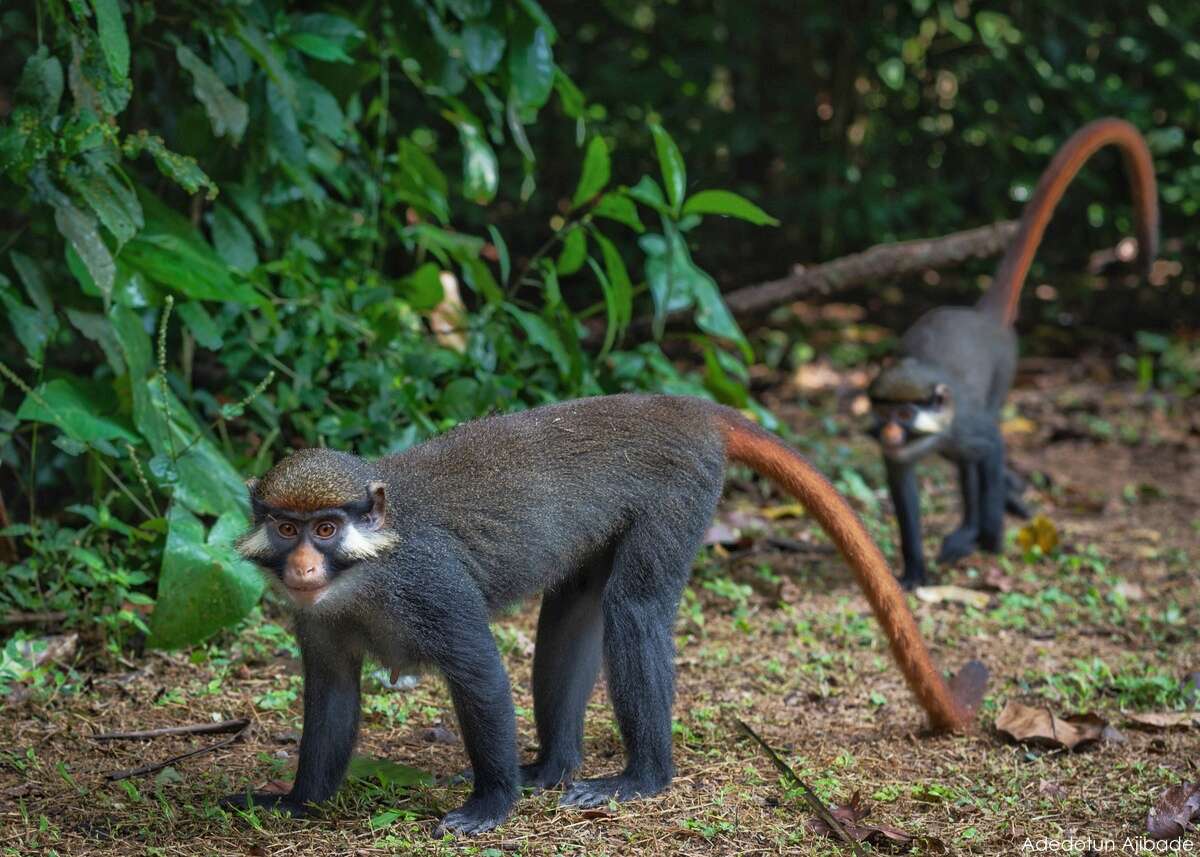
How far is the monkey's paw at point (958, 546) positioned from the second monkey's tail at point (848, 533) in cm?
240

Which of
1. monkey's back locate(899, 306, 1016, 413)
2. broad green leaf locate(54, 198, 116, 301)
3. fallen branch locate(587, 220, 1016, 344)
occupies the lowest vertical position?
monkey's back locate(899, 306, 1016, 413)

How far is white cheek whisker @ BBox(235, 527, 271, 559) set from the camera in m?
3.56

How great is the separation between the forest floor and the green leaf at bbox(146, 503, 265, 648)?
0.84ft

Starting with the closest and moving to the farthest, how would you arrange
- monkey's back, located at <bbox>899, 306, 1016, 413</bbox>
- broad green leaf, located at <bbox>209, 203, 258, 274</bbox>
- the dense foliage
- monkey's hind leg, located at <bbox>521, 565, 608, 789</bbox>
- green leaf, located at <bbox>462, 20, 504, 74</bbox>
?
monkey's hind leg, located at <bbox>521, 565, 608, 789</bbox>, the dense foliage, broad green leaf, located at <bbox>209, 203, 258, 274</bbox>, green leaf, located at <bbox>462, 20, 504, 74</bbox>, monkey's back, located at <bbox>899, 306, 1016, 413</bbox>

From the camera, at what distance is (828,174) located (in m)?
10.1

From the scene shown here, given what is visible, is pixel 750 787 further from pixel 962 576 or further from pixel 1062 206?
pixel 1062 206

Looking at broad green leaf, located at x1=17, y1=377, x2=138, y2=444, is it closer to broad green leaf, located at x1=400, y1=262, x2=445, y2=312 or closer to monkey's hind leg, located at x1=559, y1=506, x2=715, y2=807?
broad green leaf, located at x1=400, y1=262, x2=445, y2=312

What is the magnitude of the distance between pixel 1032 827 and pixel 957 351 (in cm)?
363

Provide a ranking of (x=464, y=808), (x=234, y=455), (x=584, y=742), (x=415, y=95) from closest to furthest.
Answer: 1. (x=464, y=808)
2. (x=584, y=742)
3. (x=234, y=455)
4. (x=415, y=95)

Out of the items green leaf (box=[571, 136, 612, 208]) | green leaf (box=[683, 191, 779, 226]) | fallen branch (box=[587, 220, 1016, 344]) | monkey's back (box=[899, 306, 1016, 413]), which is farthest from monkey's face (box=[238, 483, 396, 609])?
monkey's back (box=[899, 306, 1016, 413])

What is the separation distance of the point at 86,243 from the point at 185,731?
5.03 ft

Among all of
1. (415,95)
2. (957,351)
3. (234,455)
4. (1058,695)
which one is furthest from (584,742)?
(415,95)

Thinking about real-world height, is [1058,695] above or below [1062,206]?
below

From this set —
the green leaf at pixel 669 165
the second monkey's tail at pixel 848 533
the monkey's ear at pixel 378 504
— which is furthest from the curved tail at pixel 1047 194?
the monkey's ear at pixel 378 504
